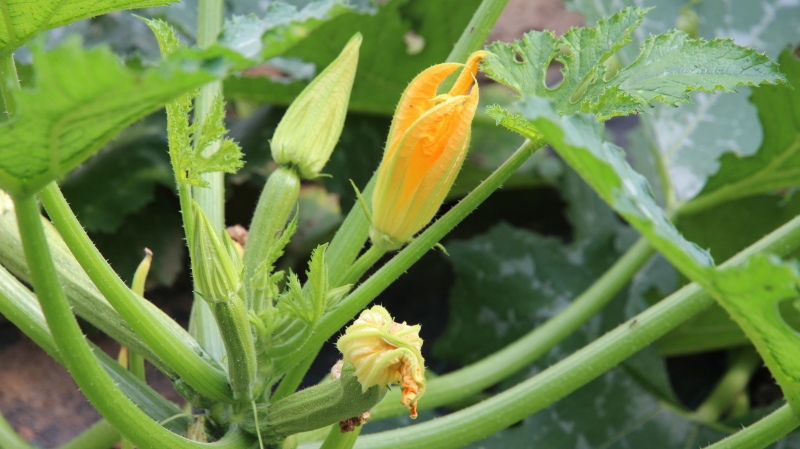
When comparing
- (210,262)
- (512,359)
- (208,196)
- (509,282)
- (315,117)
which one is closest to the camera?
(210,262)

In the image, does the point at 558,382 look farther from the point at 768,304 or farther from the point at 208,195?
the point at 208,195

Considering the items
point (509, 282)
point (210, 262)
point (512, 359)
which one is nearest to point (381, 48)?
point (509, 282)

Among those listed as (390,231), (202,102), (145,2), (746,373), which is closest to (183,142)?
(145,2)

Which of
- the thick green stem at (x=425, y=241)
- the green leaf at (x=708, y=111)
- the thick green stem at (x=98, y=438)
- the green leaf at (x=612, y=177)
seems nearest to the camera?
the green leaf at (x=612, y=177)

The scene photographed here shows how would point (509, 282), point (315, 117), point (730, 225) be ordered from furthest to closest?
point (509, 282)
point (730, 225)
point (315, 117)

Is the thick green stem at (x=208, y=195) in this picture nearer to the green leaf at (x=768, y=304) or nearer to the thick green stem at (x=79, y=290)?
the thick green stem at (x=79, y=290)

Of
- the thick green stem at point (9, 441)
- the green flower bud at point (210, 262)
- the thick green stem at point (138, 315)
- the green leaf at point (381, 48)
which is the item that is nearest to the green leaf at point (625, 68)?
the green flower bud at point (210, 262)

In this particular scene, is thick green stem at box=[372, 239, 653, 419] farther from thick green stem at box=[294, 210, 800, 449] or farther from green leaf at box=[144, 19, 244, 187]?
green leaf at box=[144, 19, 244, 187]
